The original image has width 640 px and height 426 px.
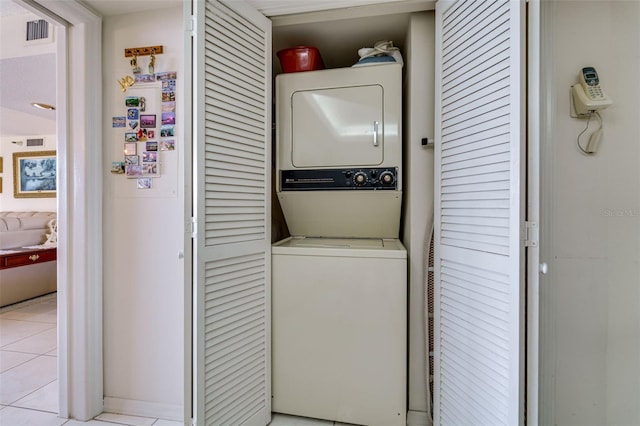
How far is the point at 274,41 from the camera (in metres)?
1.97

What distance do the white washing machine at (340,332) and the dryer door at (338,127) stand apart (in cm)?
55

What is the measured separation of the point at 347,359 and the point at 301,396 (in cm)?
36

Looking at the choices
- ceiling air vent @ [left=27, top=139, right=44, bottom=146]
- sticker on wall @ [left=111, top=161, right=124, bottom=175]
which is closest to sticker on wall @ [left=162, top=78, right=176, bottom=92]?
sticker on wall @ [left=111, top=161, right=124, bottom=175]

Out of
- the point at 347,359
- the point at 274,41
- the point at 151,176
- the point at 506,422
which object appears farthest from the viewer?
the point at 274,41

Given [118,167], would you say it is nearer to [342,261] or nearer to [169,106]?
[169,106]

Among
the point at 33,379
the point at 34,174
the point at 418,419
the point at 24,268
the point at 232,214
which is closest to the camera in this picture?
the point at 232,214

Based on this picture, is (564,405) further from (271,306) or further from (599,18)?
(599,18)

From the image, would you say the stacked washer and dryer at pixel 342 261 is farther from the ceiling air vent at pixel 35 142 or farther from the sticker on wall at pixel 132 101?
the ceiling air vent at pixel 35 142

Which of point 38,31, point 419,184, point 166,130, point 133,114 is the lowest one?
point 419,184

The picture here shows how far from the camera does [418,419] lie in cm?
156

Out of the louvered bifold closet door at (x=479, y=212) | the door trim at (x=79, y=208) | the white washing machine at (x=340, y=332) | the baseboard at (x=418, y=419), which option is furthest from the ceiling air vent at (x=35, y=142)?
the baseboard at (x=418, y=419)

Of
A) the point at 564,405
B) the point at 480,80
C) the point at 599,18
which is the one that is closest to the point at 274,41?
the point at 480,80

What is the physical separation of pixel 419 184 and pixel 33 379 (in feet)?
10.1

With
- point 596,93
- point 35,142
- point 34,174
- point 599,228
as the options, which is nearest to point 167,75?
point 596,93
